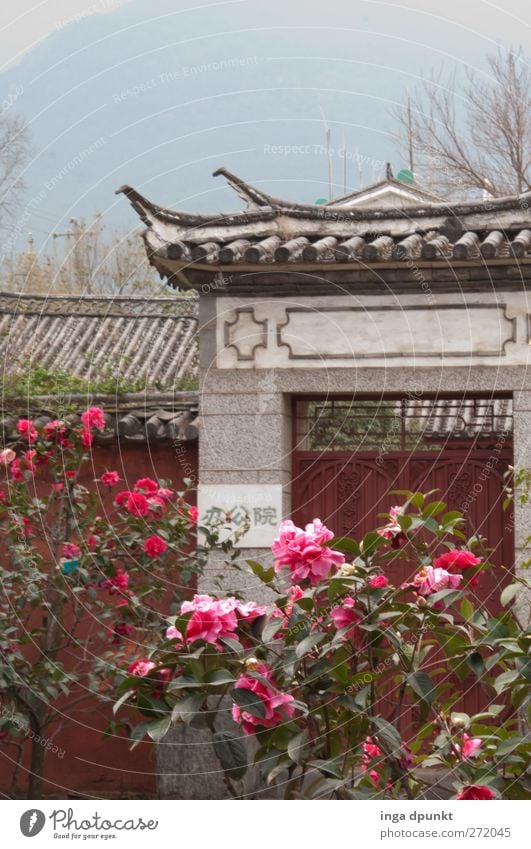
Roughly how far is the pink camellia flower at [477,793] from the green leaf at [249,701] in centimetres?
56

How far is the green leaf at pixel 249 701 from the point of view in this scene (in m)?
3.14

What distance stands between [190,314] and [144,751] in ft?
21.4

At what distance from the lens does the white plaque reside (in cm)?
655

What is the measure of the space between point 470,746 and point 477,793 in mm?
323

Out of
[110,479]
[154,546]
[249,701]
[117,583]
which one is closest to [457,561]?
[249,701]

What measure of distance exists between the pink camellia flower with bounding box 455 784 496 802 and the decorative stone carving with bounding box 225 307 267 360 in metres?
3.79

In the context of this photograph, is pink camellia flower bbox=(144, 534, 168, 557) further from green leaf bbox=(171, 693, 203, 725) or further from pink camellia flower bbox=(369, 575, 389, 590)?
green leaf bbox=(171, 693, 203, 725)

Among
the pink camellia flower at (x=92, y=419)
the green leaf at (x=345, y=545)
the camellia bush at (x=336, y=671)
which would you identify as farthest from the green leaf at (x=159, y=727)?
the pink camellia flower at (x=92, y=419)

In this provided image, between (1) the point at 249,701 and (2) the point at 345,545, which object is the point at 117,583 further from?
(1) the point at 249,701

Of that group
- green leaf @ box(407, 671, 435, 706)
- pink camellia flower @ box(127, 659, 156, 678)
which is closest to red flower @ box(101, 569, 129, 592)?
pink camellia flower @ box(127, 659, 156, 678)

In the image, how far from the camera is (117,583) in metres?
5.88

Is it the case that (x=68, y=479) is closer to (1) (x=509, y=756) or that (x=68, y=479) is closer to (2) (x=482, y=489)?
(2) (x=482, y=489)

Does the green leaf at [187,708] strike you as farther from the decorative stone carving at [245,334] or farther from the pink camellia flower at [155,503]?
the decorative stone carving at [245,334]

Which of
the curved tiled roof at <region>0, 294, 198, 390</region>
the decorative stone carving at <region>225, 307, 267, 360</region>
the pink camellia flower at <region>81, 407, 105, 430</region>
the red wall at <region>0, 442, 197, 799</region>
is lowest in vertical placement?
the red wall at <region>0, 442, 197, 799</region>
